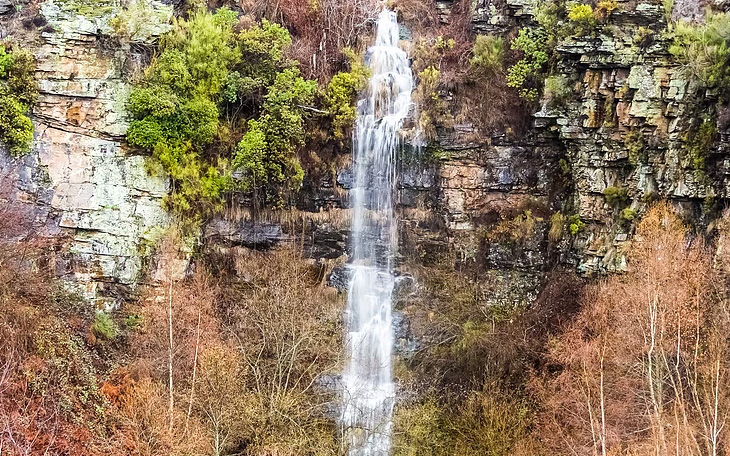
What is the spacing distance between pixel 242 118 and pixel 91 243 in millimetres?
5569

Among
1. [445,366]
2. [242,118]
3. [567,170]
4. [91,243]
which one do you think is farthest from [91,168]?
[567,170]

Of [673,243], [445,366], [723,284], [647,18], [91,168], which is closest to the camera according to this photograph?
[723,284]

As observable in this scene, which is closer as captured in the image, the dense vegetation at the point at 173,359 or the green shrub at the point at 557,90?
the dense vegetation at the point at 173,359

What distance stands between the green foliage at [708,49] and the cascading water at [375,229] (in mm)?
7692

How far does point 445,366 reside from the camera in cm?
1989

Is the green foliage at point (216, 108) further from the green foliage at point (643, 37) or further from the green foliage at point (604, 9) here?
the green foliage at point (643, 37)

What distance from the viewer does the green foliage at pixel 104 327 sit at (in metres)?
18.5

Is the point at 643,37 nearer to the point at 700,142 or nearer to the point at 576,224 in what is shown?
the point at 700,142

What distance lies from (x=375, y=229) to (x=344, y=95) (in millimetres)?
4098

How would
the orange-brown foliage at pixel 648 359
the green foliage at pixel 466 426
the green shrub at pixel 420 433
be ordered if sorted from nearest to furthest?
the orange-brown foliage at pixel 648 359 → the green foliage at pixel 466 426 → the green shrub at pixel 420 433

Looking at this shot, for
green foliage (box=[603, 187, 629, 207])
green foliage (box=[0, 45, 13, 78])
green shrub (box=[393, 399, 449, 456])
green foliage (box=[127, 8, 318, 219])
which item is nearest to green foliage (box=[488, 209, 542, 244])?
green foliage (box=[603, 187, 629, 207])

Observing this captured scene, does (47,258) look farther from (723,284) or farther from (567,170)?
(723,284)

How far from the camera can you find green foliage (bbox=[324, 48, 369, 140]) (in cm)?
1978

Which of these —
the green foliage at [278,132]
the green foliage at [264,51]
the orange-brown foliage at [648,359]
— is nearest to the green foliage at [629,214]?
the orange-brown foliage at [648,359]
